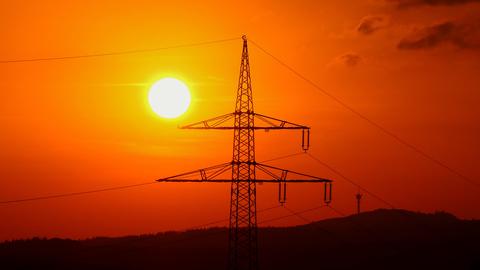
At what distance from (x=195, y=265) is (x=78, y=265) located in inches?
1299

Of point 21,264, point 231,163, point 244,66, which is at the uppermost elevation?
point 244,66

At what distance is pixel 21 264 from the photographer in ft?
653

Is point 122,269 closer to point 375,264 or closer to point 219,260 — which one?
point 219,260

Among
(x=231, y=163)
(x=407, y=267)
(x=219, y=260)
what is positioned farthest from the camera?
(x=219, y=260)

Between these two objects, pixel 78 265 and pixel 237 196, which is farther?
pixel 78 265

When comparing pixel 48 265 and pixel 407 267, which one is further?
pixel 48 265

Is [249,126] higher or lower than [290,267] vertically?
higher

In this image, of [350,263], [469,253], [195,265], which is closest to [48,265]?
[195,265]

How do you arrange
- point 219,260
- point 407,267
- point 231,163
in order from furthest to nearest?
point 219,260 → point 407,267 → point 231,163

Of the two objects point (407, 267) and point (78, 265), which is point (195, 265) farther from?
point (407, 267)

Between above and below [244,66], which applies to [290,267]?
below

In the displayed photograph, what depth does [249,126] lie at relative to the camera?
63.6 meters

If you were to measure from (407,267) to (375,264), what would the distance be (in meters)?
11.5

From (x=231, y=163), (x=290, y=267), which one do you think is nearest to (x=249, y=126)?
(x=231, y=163)
